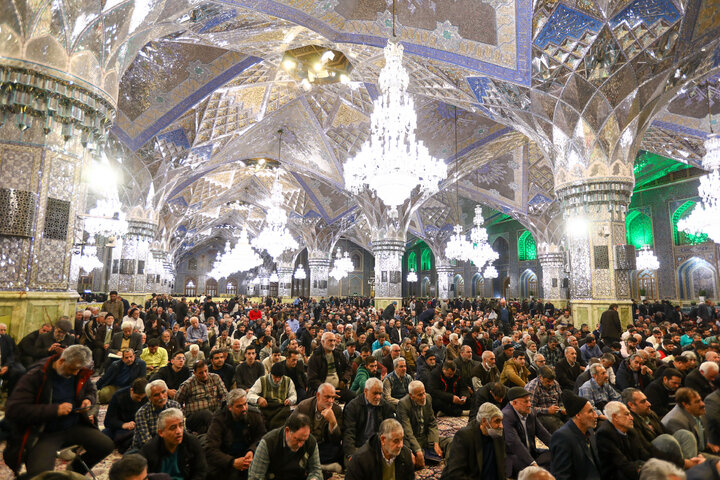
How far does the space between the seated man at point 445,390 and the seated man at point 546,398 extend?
0.92 meters

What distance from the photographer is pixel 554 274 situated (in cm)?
1731

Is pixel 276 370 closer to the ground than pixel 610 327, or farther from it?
closer to the ground

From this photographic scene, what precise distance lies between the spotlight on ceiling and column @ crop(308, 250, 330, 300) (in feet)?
37.1

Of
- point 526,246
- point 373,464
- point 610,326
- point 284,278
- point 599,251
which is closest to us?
point 373,464

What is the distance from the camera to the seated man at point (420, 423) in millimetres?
3266

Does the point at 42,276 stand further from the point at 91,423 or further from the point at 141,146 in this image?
the point at 141,146

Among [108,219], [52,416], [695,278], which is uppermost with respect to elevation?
[108,219]

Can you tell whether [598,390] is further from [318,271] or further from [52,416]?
[318,271]

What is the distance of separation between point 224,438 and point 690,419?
10.4 feet

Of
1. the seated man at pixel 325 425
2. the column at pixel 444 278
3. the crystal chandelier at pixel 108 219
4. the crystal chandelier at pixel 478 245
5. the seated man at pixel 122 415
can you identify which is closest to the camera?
the seated man at pixel 325 425

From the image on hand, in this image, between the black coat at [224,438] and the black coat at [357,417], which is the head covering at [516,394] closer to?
the black coat at [357,417]

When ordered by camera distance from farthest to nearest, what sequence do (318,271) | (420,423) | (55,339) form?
(318,271)
(55,339)
(420,423)

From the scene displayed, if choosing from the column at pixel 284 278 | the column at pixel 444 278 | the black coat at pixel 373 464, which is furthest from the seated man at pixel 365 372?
the column at pixel 284 278

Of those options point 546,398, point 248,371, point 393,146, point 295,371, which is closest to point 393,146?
point 393,146
